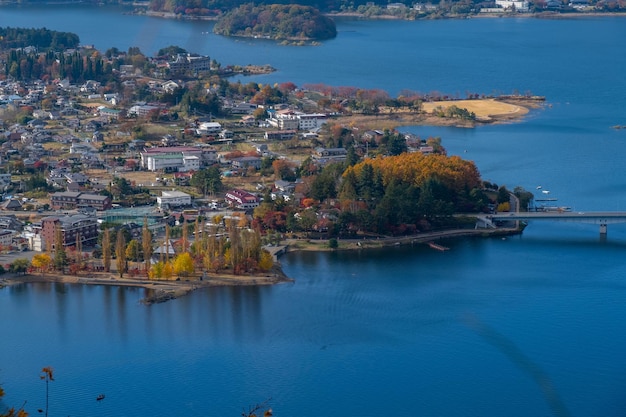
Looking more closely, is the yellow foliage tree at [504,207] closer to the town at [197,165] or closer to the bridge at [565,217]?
the town at [197,165]

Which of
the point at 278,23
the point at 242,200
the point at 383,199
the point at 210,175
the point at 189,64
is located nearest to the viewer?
the point at 383,199

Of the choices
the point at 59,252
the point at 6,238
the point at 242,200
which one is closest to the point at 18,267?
the point at 59,252

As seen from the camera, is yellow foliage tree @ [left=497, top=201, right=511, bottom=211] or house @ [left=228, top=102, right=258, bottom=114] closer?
yellow foliage tree @ [left=497, top=201, right=511, bottom=211]

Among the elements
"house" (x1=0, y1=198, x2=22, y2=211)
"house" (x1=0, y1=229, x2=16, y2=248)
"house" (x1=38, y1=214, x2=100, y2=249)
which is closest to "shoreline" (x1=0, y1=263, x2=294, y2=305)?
"house" (x1=38, y1=214, x2=100, y2=249)

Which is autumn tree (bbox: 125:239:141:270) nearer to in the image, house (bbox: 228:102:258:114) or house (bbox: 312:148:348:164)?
house (bbox: 312:148:348:164)

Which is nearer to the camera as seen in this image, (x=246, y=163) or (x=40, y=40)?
(x=246, y=163)

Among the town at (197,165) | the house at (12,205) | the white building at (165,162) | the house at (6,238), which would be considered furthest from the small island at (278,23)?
the house at (6,238)

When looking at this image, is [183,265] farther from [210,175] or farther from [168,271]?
[210,175]
